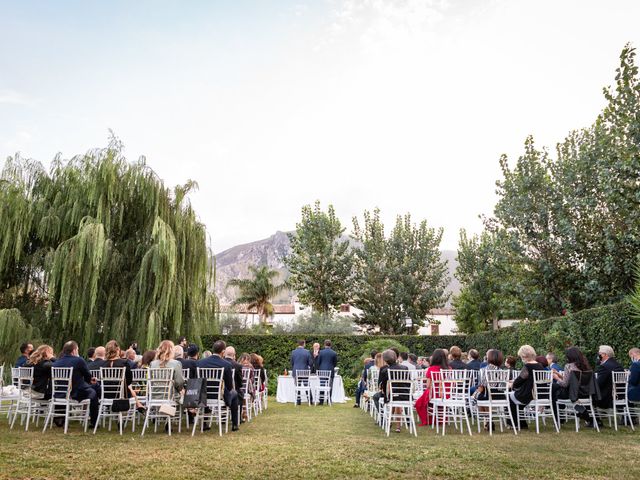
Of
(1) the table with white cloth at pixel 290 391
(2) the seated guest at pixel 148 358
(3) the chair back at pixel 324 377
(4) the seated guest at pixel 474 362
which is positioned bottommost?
(1) the table with white cloth at pixel 290 391

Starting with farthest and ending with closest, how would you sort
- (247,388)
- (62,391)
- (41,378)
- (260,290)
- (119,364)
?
(260,290)
(247,388)
(119,364)
(41,378)
(62,391)

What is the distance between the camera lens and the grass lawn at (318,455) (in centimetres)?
526

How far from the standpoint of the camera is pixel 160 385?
26.8 feet

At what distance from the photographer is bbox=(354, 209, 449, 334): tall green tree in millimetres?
34125

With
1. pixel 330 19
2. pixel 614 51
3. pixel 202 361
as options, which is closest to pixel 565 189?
pixel 614 51

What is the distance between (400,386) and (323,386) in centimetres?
611

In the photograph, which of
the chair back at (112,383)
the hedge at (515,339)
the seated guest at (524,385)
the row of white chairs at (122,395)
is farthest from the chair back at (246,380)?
the hedge at (515,339)

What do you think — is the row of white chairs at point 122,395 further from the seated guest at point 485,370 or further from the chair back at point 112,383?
the seated guest at point 485,370

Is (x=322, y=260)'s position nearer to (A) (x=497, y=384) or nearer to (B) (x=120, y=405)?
(A) (x=497, y=384)

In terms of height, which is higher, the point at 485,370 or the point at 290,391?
the point at 485,370

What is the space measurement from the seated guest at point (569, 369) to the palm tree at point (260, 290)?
46254mm

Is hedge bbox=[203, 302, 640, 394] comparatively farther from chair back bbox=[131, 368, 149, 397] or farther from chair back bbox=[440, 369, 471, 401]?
chair back bbox=[131, 368, 149, 397]

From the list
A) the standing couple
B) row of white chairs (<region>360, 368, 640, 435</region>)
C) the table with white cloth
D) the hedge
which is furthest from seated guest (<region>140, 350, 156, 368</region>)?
the hedge

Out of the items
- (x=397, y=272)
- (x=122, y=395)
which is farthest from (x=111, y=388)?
(x=397, y=272)
